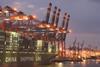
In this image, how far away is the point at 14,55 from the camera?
472ft

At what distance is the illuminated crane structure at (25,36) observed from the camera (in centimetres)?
13800

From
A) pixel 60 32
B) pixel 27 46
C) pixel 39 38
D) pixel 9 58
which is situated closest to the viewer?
pixel 9 58

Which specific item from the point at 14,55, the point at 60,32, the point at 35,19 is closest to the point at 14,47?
the point at 14,55

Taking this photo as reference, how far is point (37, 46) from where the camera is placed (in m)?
Answer: 156

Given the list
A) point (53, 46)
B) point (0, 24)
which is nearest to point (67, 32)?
point (53, 46)

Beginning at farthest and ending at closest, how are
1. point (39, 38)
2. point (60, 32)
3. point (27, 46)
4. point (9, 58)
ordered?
point (60, 32) < point (39, 38) < point (27, 46) < point (9, 58)

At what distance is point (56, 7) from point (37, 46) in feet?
119

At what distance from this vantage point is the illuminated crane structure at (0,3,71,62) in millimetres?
138000

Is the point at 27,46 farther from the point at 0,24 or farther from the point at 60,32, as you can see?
the point at 60,32

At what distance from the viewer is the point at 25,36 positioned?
157250mm

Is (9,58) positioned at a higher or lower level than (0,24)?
lower

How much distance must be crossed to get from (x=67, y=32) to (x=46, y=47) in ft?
114

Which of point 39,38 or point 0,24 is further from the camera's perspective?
point 39,38

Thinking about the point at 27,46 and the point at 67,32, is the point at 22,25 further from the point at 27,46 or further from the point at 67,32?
the point at 67,32
